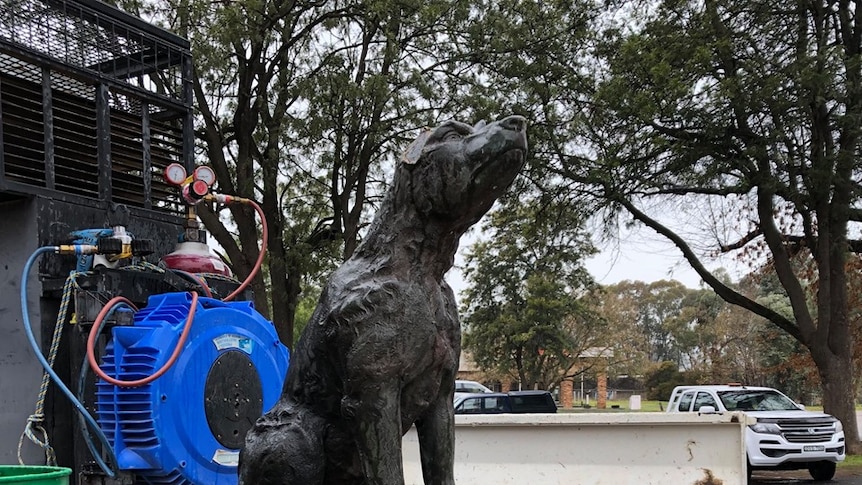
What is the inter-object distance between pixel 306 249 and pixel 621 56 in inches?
279

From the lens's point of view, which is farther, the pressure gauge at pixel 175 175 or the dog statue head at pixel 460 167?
the pressure gauge at pixel 175 175

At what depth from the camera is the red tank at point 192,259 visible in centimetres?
553

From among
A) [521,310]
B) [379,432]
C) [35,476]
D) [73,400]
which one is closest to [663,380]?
[521,310]

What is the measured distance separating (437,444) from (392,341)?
56 centimetres

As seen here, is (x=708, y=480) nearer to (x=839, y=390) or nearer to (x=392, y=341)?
(x=392, y=341)

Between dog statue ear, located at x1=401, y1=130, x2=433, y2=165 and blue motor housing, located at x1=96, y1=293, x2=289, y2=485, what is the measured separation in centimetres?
220

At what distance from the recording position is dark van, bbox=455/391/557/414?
19.8m

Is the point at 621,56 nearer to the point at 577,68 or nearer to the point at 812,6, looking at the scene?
the point at 577,68

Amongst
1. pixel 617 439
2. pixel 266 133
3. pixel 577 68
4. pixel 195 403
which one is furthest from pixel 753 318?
pixel 195 403

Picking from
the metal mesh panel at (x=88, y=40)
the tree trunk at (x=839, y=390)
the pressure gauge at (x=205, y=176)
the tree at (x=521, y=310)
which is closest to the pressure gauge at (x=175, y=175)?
the pressure gauge at (x=205, y=176)

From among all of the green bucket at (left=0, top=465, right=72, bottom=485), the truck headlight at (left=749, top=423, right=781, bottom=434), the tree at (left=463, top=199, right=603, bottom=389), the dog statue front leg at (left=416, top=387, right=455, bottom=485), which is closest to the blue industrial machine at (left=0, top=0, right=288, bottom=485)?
the green bucket at (left=0, top=465, right=72, bottom=485)

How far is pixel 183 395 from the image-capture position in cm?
460

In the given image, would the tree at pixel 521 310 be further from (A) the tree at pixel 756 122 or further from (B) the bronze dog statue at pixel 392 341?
(B) the bronze dog statue at pixel 392 341

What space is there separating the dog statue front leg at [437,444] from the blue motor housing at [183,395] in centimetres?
188
